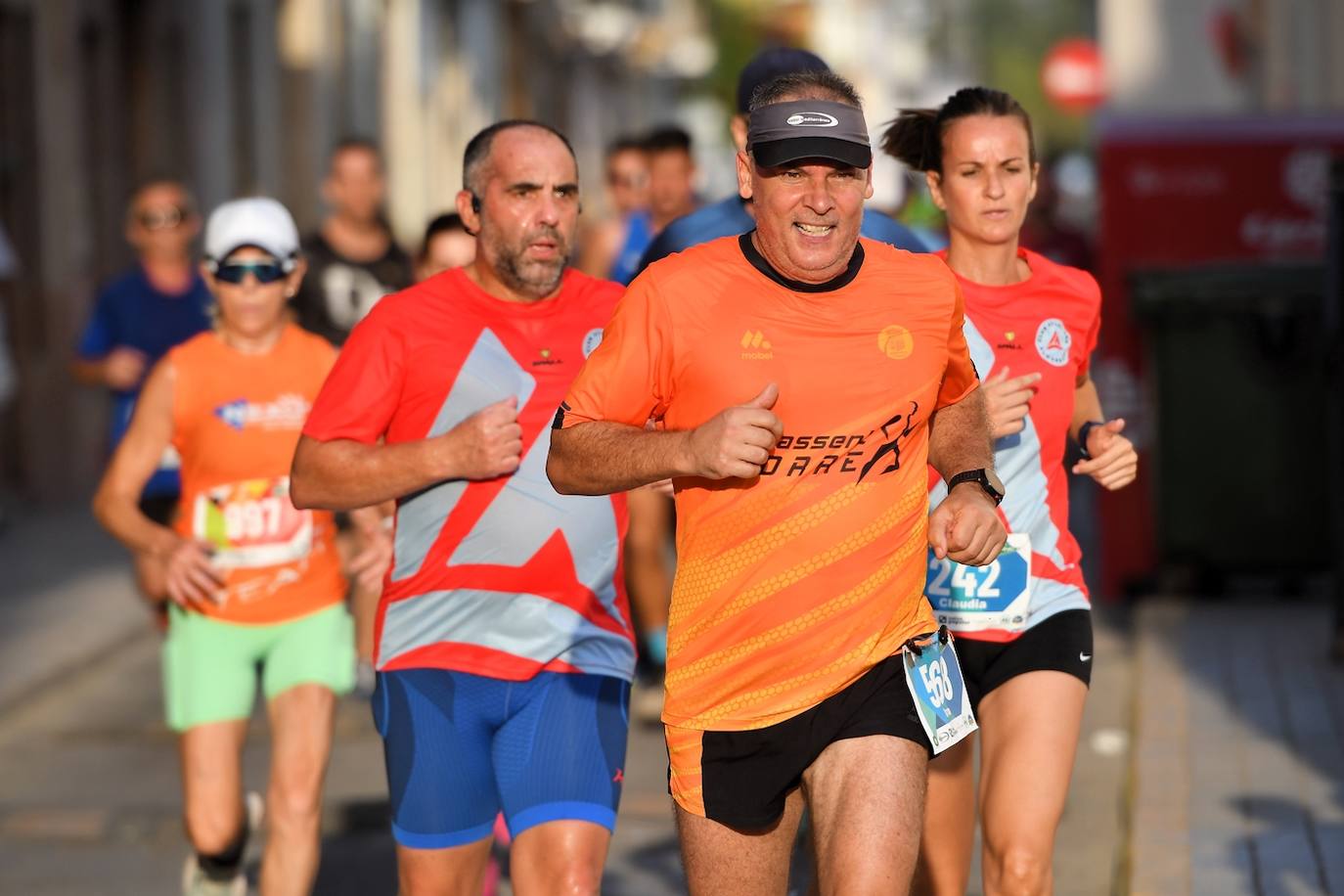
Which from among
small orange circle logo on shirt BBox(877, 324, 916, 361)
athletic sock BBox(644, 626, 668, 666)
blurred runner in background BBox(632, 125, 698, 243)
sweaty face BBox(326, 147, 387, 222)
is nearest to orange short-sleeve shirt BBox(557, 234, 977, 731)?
small orange circle logo on shirt BBox(877, 324, 916, 361)

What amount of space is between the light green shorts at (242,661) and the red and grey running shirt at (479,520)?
109 cm

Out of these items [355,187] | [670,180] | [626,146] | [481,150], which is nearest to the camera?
[481,150]

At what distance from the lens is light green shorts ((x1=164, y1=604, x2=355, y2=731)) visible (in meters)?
6.59

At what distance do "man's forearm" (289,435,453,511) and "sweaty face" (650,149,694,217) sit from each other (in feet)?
20.1

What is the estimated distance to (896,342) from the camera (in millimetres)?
4598

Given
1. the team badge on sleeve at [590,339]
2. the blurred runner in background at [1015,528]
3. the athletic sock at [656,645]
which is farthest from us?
the athletic sock at [656,645]

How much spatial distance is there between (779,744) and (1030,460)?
129 centimetres

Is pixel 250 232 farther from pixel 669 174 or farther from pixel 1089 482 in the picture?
pixel 1089 482

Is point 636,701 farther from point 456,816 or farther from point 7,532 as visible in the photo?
point 7,532

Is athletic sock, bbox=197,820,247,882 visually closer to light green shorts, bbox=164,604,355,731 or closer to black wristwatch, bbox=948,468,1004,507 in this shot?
light green shorts, bbox=164,604,355,731

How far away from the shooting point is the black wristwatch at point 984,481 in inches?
183

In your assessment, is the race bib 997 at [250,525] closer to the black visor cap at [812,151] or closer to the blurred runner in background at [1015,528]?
the blurred runner in background at [1015,528]

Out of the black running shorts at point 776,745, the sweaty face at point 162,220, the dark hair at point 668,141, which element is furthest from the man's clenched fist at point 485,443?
the dark hair at point 668,141

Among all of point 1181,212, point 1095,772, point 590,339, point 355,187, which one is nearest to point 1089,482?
point 1181,212
